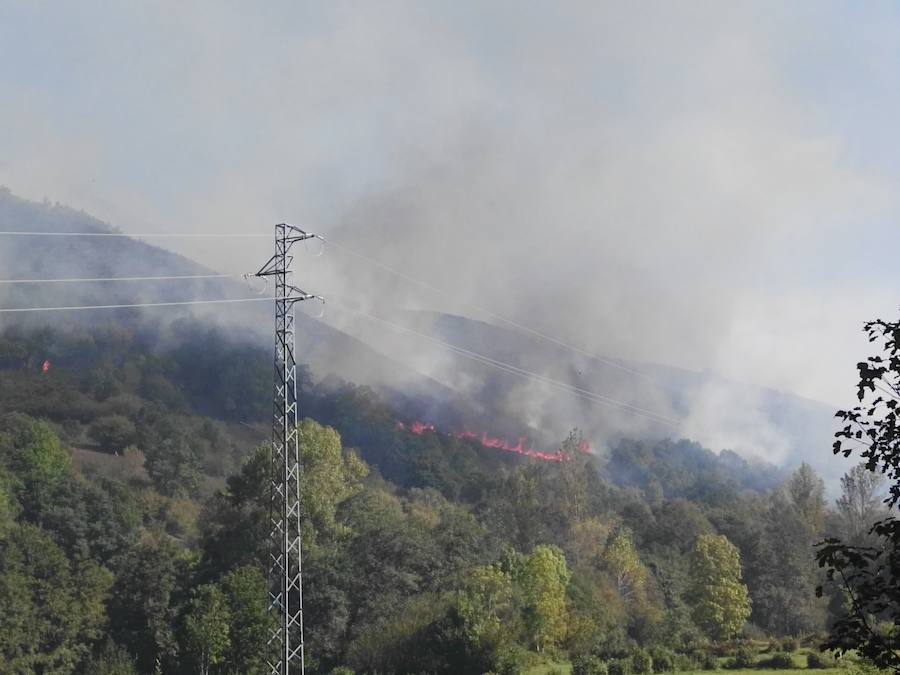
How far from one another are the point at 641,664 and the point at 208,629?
23.2 metres

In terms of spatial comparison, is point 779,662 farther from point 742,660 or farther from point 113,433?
point 113,433

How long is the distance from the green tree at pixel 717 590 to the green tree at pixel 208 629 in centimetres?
2896

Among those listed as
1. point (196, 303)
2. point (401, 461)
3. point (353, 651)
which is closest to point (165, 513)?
point (401, 461)

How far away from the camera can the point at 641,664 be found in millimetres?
56969

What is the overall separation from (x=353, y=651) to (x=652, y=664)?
661 inches

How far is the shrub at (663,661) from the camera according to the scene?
57.5m

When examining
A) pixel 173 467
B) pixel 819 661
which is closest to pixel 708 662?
pixel 819 661

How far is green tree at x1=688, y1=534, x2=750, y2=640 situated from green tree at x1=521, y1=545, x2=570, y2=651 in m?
9.69

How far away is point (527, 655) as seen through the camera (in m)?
58.6

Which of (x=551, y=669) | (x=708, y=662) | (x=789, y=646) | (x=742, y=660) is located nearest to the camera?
(x=742, y=660)

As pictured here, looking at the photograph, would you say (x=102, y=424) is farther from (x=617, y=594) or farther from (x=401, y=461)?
(x=617, y=594)

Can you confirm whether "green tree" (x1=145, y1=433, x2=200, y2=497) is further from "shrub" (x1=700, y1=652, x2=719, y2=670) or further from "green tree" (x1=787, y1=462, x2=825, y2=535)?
"shrub" (x1=700, y1=652, x2=719, y2=670)

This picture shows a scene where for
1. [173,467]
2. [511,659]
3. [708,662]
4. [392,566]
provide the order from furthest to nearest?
[173,467], [392,566], [708,662], [511,659]

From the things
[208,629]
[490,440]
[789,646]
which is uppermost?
[789,646]
